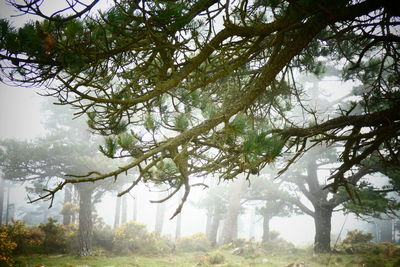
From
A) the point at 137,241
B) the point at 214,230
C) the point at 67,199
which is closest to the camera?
the point at 137,241

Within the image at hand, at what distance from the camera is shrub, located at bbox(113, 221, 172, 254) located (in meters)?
13.2

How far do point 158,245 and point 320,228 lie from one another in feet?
30.7

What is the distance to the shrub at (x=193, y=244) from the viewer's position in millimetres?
14875

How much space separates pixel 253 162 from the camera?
1997mm

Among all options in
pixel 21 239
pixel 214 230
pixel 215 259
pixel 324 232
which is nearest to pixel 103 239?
pixel 21 239

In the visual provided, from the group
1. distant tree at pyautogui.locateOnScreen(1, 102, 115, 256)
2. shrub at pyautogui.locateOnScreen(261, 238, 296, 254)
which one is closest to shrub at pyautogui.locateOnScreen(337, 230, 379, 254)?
shrub at pyautogui.locateOnScreen(261, 238, 296, 254)

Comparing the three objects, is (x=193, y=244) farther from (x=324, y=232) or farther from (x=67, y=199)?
(x=67, y=199)

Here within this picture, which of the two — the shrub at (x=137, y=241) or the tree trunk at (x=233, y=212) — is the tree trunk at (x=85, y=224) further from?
the tree trunk at (x=233, y=212)

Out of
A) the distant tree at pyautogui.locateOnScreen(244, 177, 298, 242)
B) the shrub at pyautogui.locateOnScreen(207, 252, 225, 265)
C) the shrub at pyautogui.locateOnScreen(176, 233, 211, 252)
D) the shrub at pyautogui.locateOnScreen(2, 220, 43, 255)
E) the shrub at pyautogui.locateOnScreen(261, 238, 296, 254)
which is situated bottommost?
the shrub at pyautogui.locateOnScreen(176, 233, 211, 252)

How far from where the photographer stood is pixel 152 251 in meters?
13.2

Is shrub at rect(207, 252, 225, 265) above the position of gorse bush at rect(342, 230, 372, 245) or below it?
below

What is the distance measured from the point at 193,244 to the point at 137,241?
3.91m

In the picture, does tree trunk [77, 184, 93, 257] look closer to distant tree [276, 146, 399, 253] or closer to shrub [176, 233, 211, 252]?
shrub [176, 233, 211, 252]

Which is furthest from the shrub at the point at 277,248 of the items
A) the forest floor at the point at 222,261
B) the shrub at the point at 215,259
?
the shrub at the point at 215,259
